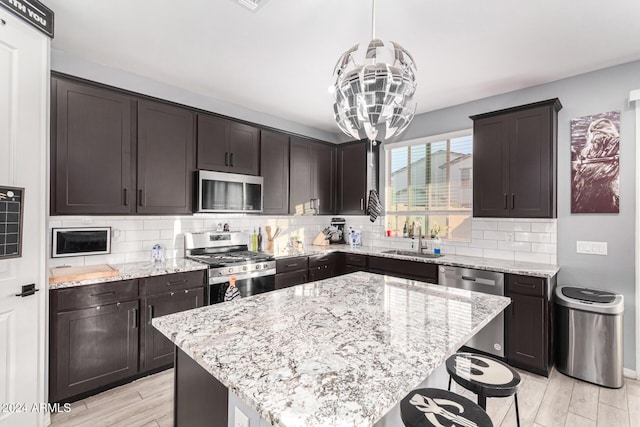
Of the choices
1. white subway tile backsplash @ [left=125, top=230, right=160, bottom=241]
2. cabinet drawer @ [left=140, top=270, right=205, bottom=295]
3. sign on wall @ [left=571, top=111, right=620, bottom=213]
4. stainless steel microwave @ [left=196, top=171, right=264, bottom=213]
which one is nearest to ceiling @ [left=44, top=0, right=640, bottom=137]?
Answer: sign on wall @ [left=571, top=111, right=620, bottom=213]

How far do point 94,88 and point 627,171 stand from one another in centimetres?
456

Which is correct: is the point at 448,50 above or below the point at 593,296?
above

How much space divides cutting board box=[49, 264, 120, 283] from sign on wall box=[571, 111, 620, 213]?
13.5ft

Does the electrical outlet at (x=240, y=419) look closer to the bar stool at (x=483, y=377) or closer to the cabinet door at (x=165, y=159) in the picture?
the bar stool at (x=483, y=377)

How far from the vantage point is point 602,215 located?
2.82m

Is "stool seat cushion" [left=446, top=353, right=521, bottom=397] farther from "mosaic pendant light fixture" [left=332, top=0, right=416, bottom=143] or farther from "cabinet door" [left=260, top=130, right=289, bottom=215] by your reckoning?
"cabinet door" [left=260, top=130, right=289, bottom=215]

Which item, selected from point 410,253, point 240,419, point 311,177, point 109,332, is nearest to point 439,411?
point 240,419

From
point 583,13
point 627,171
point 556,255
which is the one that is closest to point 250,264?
point 556,255

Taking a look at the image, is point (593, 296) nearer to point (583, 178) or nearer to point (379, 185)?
point (583, 178)

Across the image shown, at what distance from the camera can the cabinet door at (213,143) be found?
3203 millimetres

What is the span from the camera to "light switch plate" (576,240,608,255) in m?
2.81

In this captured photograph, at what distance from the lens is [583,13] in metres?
2.04

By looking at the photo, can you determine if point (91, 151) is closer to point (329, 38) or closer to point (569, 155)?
point (329, 38)

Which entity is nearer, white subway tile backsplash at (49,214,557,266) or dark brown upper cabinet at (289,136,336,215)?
white subway tile backsplash at (49,214,557,266)
